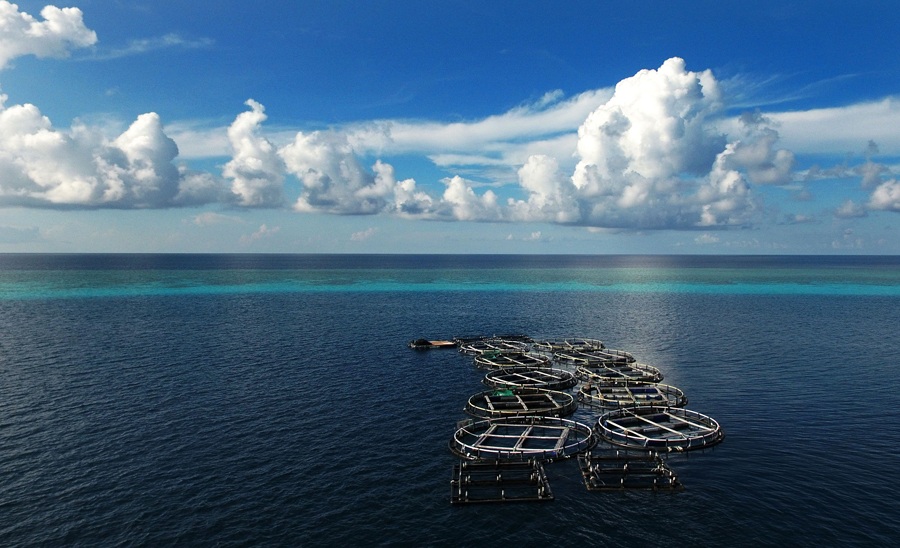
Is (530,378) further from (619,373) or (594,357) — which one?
(594,357)

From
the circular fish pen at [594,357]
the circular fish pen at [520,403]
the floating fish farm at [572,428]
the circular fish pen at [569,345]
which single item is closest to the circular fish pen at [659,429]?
the floating fish farm at [572,428]

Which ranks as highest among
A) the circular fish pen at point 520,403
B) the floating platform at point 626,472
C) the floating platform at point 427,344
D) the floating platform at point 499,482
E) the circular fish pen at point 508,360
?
the floating platform at point 427,344

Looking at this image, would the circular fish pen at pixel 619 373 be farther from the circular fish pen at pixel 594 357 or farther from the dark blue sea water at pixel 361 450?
the dark blue sea water at pixel 361 450

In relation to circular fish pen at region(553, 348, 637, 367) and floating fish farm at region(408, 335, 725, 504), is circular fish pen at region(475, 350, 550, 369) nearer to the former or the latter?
floating fish farm at region(408, 335, 725, 504)

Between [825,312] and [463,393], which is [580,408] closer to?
[463,393]

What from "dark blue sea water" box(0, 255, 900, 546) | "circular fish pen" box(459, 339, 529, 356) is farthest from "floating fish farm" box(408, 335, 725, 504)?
"circular fish pen" box(459, 339, 529, 356)

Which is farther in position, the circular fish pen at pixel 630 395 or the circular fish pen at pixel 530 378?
the circular fish pen at pixel 530 378
